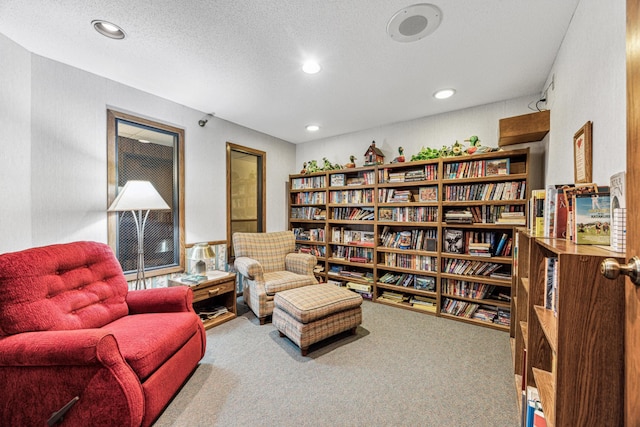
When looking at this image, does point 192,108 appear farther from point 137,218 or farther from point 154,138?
point 137,218

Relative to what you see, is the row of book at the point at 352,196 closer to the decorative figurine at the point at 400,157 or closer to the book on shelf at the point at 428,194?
the decorative figurine at the point at 400,157

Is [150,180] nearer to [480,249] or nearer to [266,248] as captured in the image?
[266,248]

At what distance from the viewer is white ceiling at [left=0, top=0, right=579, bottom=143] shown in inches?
58.4

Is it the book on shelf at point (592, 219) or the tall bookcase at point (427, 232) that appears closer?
the book on shelf at point (592, 219)

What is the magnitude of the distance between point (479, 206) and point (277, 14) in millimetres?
2597

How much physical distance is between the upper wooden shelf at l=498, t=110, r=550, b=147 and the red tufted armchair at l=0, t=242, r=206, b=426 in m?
3.10

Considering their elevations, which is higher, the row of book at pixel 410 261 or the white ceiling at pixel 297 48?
the white ceiling at pixel 297 48

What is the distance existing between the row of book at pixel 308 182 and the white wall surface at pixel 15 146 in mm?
2920

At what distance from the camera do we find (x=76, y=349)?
1174 millimetres

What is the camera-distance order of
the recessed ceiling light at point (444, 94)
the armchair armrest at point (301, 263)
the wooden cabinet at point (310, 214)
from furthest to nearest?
the wooden cabinet at point (310, 214) → the armchair armrest at point (301, 263) → the recessed ceiling light at point (444, 94)

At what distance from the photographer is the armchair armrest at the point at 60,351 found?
117cm

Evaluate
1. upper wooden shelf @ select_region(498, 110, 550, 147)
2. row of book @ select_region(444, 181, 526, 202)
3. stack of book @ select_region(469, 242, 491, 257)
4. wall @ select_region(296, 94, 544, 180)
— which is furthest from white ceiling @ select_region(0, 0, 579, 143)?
stack of book @ select_region(469, 242, 491, 257)

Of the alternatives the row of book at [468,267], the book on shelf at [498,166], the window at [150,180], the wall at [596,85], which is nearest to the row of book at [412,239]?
the row of book at [468,267]

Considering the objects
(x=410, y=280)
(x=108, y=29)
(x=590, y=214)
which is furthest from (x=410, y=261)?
(x=108, y=29)
